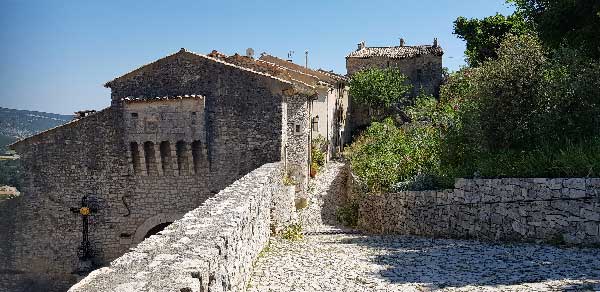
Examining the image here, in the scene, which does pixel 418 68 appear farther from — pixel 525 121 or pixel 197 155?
pixel 525 121

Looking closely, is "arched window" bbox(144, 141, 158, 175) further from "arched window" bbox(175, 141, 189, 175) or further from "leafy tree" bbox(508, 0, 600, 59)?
"leafy tree" bbox(508, 0, 600, 59)

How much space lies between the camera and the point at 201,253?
5.30 m

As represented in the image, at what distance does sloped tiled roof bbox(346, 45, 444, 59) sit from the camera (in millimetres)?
46531

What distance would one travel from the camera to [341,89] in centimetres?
3781

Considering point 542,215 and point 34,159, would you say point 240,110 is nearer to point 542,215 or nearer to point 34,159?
point 34,159

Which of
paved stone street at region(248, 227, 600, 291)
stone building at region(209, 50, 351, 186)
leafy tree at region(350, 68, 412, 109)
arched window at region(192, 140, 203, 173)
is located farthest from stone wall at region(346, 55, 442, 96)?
paved stone street at region(248, 227, 600, 291)

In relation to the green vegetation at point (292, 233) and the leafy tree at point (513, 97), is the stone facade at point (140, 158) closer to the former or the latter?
the green vegetation at point (292, 233)

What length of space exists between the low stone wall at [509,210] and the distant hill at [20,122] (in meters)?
84.4

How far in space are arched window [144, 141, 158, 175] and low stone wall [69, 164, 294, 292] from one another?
7.20m

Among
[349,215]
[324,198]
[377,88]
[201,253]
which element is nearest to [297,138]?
[349,215]

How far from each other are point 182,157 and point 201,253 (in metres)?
11.5

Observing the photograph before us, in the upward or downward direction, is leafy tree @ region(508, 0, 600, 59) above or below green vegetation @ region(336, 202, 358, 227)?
above

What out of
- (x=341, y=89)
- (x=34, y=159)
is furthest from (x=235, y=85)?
(x=341, y=89)

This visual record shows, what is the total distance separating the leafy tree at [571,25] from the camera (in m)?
14.5
